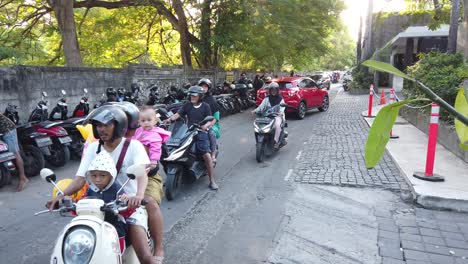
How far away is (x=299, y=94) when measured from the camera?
13.6 metres

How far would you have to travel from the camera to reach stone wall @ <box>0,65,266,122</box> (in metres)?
7.63

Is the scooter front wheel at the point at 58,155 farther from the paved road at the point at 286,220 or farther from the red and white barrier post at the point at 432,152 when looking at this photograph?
the red and white barrier post at the point at 432,152

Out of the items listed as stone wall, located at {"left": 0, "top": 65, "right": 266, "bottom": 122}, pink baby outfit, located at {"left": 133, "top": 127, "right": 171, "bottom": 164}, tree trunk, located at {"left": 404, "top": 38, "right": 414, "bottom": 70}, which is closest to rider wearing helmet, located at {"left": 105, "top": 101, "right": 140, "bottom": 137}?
pink baby outfit, located at {"left": 133, "top": 127, "right": 171, "bottom": 164}

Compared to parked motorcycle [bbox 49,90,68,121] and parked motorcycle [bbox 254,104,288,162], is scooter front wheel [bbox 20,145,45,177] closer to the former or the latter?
parked motorcycle [bbox 49,90,68,121]

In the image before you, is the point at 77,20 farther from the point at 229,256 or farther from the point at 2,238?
the point at 229,256

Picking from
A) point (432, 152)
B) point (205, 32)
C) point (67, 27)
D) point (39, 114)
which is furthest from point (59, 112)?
point (205, 32)

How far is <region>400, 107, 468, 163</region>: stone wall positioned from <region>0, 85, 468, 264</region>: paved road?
4.09ft

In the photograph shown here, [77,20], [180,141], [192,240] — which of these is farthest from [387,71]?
[77,20]

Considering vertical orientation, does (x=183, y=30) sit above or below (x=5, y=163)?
above

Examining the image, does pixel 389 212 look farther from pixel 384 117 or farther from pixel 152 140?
pixel 384 117

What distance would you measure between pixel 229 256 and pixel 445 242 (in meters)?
2.25

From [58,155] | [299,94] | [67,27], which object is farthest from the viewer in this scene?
[299,94]

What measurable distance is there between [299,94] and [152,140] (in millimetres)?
10116

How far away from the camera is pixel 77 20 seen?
19141mm
